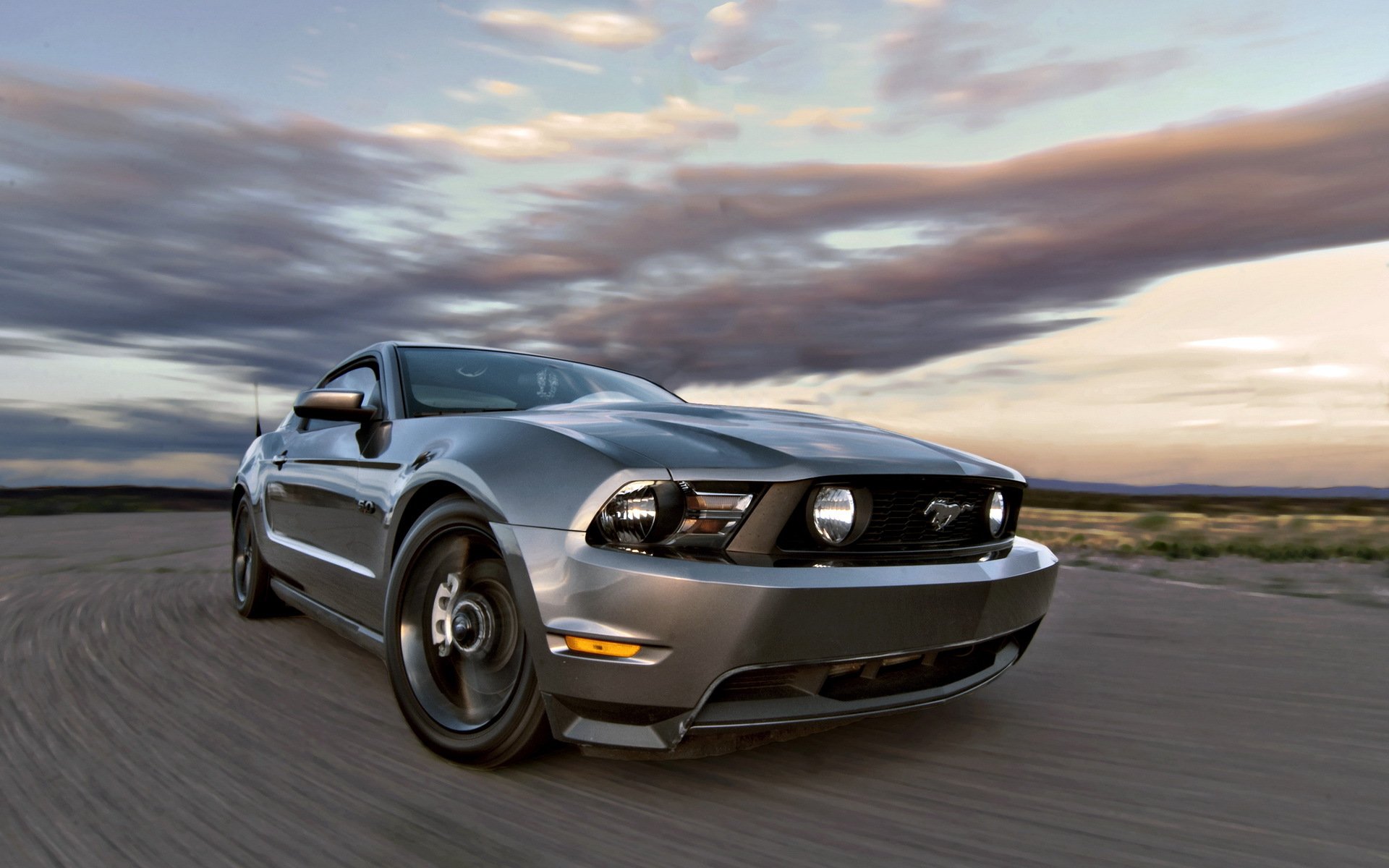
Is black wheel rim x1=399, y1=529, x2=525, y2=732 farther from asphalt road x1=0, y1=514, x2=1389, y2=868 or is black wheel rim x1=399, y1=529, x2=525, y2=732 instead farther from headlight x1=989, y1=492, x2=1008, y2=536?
headlight x1=989, y1=492, x2=1008, y2=536

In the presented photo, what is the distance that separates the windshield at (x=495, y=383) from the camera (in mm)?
3590

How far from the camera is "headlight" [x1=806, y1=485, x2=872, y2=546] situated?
7.65ft

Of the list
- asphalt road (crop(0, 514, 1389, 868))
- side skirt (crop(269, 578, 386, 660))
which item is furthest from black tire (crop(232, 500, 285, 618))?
asphalt road (crop(0, 514, 1389, 868))

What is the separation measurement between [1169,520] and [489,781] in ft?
38.2

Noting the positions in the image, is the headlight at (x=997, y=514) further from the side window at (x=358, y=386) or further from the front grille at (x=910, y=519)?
the side window at (x=358, y=386)

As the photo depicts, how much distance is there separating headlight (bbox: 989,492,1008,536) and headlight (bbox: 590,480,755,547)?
3.27 ft

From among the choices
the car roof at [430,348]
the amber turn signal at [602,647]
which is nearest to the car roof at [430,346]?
the car roof at [430,348]

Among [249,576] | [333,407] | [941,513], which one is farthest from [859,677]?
[249,576]

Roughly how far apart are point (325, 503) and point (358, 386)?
0.68 metres

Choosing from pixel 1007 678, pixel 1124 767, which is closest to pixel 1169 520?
pixel 1007 678

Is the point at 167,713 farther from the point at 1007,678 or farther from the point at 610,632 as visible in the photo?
the point at 1007,678

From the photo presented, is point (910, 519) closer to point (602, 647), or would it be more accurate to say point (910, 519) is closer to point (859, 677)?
point (859, 677)

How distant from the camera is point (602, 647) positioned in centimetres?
218

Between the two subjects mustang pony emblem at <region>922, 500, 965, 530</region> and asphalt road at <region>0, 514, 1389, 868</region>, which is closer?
asphalt road at <region>0, 514, 1389, 868</region>
